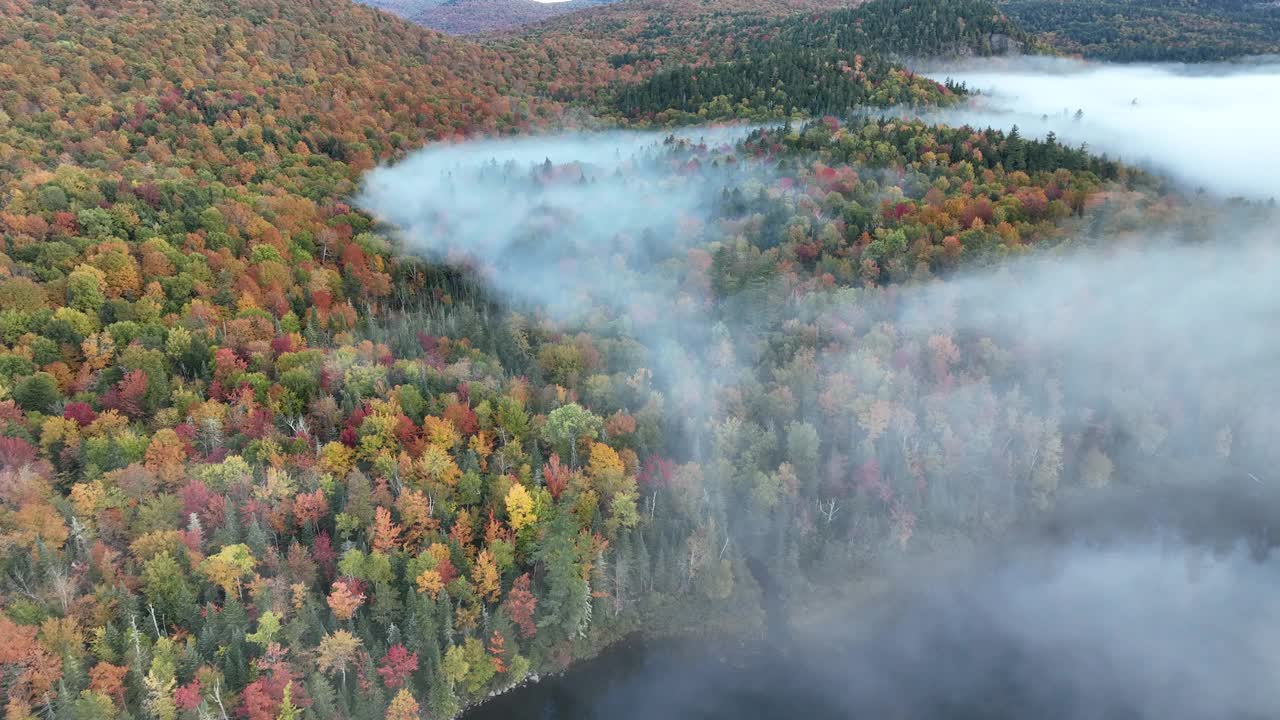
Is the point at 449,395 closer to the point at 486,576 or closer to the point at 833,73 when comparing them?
the point at 486,576

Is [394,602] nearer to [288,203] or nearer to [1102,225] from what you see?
[288,203]

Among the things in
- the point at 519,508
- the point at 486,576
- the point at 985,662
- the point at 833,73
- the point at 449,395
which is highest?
the point at 833,73

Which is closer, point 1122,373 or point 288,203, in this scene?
point 1122,373

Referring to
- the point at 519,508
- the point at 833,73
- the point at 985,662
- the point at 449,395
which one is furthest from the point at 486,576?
the point at 833,73

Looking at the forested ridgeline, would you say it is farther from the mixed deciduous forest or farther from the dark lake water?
the dark lake water

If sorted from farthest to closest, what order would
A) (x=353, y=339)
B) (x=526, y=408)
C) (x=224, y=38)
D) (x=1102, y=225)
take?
(x=224, y=38) → (x=1102, y=225) → (x=353, y=339) → (x=526, y=408)

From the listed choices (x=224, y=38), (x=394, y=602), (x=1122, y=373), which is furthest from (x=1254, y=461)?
(x=224, y=38)

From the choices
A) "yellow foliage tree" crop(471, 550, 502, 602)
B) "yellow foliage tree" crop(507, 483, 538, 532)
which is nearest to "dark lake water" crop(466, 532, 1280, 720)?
"yellow foliage tree" crop(471, 550, 502, 602)

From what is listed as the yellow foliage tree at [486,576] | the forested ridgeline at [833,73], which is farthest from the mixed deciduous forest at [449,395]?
the forested ridgeline at [833,73]
